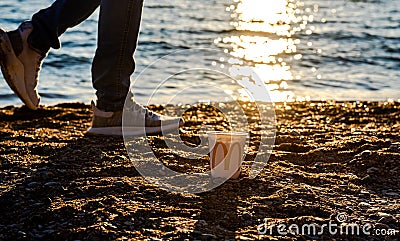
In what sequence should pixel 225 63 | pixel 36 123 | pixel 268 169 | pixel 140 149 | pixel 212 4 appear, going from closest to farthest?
pixel 268 169 < pixel 140 149 < pixel 36 123 < pixel 225 63 < pixel 212 4

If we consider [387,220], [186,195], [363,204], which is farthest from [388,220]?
[186,195]

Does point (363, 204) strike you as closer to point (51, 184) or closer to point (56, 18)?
point (51, 184)

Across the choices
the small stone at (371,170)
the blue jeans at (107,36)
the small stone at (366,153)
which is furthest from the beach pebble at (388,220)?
the blue jeans at (107,36)

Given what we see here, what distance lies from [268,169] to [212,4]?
1174cm

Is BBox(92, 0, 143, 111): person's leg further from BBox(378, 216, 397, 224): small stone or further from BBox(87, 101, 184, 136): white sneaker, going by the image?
BBox(378, 216, 397, 224): small stone

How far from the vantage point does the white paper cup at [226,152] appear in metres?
2.86

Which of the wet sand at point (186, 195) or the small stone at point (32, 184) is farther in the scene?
the small stone at point (32, 184)

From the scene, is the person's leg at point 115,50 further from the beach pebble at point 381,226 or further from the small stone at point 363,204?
the beach pebble at point 381,226

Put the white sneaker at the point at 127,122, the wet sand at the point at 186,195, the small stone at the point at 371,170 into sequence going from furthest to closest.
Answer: the white sneaker at the point at 127,122 < the small stone at the point at 371,170 < the wet sand at the point at 186,195

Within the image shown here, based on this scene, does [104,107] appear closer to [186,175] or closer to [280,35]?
[186,175]

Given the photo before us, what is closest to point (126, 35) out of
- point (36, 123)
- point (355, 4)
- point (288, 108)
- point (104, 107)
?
point (104, 107)

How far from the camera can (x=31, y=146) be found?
3.52 m

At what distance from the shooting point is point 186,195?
9.11ft

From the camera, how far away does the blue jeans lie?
328 centimetres
